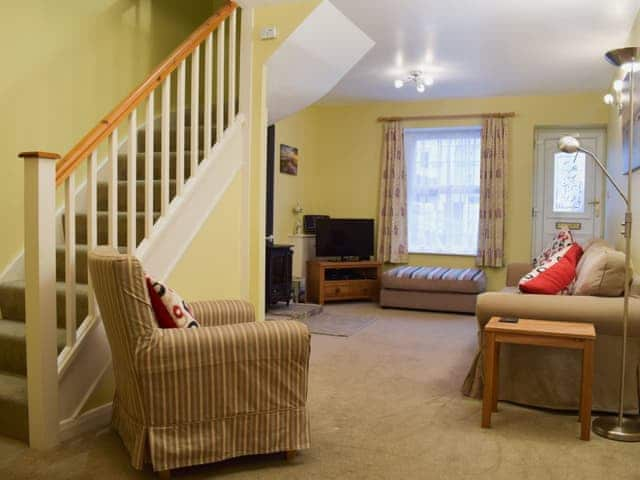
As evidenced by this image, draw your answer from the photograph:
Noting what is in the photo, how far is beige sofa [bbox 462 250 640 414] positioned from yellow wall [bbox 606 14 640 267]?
0.86 meters

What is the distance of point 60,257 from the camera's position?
10.5 ft

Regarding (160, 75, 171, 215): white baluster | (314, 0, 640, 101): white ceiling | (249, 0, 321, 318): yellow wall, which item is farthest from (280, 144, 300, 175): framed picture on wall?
(160, 75, 171, 215): white baluster

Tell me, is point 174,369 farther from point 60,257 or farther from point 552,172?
point 552,172

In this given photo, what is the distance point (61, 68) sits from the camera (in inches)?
141

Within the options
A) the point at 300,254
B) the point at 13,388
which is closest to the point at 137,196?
the point at 13,388

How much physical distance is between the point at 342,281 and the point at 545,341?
13.9 feet

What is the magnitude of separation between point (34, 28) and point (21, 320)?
66.5 inches

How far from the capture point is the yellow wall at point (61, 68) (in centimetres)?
325

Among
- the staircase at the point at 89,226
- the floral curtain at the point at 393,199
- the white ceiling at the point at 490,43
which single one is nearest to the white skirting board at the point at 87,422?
the staircase at the point at 89,226

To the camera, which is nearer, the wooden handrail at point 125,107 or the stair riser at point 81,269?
the wooden handrail at point 125,107

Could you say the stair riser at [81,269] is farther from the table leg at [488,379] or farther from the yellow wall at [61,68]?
the table leg at [488,379]

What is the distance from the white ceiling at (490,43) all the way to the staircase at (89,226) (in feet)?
3.89

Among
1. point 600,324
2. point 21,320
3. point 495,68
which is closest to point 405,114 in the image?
point 495,68

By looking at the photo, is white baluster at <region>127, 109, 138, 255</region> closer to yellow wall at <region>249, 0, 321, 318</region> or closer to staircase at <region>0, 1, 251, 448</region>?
staircase at <region>0, 1, 251, 448</region>
